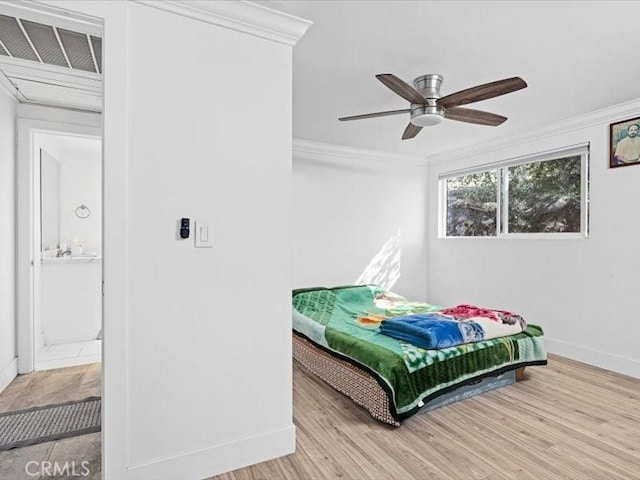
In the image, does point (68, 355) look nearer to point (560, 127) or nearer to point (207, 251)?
point (207, 251)

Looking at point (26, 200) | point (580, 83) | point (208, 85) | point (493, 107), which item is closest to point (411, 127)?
point (493, 107)

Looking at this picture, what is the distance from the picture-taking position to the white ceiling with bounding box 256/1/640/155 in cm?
191

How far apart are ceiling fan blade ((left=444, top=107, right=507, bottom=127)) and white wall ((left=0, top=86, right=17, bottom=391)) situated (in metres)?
3.24

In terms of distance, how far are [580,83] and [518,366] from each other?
221 centimetres

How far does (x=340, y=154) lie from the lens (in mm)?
4719

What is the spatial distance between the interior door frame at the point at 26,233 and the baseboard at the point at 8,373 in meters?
0.05

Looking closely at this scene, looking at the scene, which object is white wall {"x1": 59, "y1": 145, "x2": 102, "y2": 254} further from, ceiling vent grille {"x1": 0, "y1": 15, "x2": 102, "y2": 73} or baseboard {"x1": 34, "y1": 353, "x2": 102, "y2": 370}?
ceiling vent grille {"x1": 0, "y1": 15, "x2": 102, "y2": 73}

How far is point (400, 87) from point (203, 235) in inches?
57.6

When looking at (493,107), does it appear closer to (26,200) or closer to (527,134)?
(527,134)

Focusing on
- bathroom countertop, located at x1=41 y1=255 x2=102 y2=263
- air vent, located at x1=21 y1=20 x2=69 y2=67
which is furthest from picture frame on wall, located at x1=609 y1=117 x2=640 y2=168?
bathroom countertop, located at x1=41 y1=255 x2=102 y2=263

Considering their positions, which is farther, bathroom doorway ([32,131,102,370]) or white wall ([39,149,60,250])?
white wall ([39,149,60,250])

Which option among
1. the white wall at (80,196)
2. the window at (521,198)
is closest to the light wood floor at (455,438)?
the window at (521,198)

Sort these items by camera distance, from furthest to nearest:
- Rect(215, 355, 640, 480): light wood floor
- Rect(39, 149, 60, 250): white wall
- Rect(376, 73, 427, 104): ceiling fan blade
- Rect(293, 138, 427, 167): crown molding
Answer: Rect(293, 138, 427, 167): crown molding, Rect(39, 149, 60, 250): white wall, Rect(376, 73, 427, 104): ceiling fan blade, Rect(215, 355, 640, 480): light wood floor

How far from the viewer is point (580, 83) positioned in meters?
2.80
